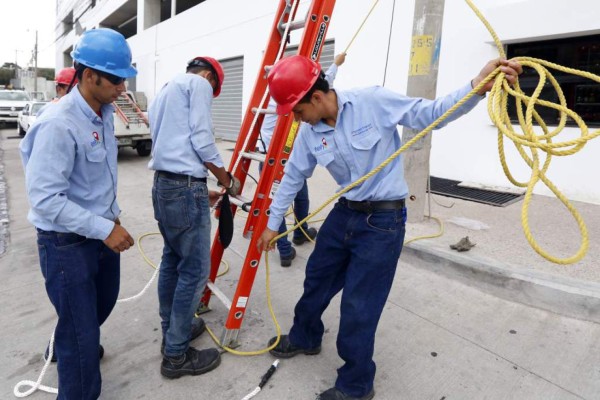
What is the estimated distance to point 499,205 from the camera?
554 cm

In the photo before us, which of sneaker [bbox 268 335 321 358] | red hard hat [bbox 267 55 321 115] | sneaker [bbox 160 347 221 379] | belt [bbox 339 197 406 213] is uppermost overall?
red hard hat [bbox 267 55 321 115]

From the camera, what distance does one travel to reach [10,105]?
21.0 meters

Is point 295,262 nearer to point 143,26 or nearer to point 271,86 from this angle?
point 271,86

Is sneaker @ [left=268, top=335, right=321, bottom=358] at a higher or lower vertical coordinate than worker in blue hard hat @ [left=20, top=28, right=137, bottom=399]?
lower

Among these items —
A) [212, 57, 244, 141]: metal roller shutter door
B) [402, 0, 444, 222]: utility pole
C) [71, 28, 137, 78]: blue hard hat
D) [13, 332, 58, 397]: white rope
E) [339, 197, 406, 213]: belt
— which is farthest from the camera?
[212, 57, 244, 141]: metal roller shutter door

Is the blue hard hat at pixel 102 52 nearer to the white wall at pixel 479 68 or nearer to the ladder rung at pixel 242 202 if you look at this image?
the ladder rung at pixel 242 202

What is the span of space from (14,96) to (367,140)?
1015 inches

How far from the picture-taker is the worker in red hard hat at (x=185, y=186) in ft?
7.76

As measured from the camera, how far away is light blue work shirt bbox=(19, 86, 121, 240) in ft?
5.66

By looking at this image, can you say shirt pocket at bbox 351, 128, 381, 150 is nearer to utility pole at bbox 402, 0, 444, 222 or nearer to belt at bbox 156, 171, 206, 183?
belt at bbox 156, 171, 206, 183

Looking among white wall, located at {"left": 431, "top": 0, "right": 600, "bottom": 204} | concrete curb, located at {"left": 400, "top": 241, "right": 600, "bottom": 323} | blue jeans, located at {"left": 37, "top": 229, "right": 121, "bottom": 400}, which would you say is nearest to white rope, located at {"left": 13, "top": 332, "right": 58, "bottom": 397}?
blue jeans, located at {"left": 37, "top": 229, "right": 121, "bottom": 400}

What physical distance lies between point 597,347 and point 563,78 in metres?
4.69

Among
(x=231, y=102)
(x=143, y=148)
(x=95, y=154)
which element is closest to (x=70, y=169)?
(x=95, y=154)

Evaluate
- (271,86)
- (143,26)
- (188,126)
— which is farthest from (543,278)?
(143,26)
